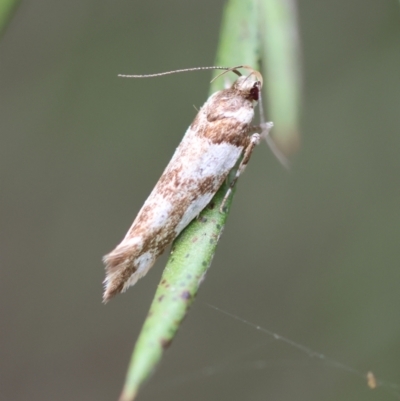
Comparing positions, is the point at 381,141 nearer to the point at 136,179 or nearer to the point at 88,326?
the point at 136,179

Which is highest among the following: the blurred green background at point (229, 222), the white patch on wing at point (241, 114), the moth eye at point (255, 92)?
the moth eye at point (255, 92)

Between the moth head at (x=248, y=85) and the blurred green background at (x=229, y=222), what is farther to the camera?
the blurred green background at (x=229, y=222)

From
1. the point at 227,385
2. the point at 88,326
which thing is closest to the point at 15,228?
the point at 88,326

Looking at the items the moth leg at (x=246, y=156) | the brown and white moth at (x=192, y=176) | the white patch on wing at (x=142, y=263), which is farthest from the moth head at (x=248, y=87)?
the white patch on wing at (x=142, y=263)

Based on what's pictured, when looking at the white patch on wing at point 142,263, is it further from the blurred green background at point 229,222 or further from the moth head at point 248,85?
the blurred green background at point 229,222

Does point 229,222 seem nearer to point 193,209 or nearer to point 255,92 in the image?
point 255,92

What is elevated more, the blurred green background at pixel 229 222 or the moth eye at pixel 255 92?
the moth eye at pixel 255 92

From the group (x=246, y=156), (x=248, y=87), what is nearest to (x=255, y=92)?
(x=248, y=87)
